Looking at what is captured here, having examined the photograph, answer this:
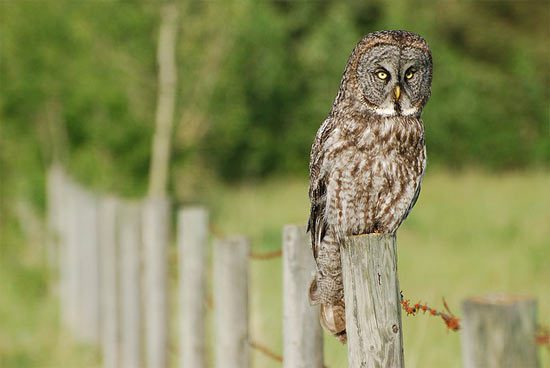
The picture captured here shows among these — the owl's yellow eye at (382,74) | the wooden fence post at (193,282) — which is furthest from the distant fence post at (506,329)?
the wooden fence post at (193,282)

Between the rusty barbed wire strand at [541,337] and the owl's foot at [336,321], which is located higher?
the rusty barbed wire strand at [541,337]

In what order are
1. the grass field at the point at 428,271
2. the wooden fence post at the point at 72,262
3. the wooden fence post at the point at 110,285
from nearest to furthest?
the grass field at the point at 428,271, the wooden fence post at the point at 110,285, the wooden fence post at the point at 72,262

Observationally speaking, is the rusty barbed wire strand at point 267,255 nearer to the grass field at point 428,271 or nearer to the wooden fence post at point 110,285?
the grass field at point 428,271

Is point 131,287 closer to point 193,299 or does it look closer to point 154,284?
point 154,284

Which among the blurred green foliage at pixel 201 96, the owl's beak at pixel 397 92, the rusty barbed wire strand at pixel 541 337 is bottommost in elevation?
the rusty barbed wire strand at pixel 541 337

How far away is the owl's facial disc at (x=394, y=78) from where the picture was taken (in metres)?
3.17

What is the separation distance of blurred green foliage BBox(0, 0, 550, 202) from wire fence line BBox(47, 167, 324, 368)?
93 cm

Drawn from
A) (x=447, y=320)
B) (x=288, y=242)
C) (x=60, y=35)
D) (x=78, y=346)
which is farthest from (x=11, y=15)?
(x=447, y=320)

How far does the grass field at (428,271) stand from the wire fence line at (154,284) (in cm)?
31

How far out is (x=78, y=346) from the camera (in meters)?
8.11

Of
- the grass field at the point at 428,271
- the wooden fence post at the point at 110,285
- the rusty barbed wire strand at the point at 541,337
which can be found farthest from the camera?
the wooden fence post at the point at 110,285

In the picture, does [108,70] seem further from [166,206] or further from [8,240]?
[166,206]

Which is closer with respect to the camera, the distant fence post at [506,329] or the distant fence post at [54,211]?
the distant fence post at [506,329]

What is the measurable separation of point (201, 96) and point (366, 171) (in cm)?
940
